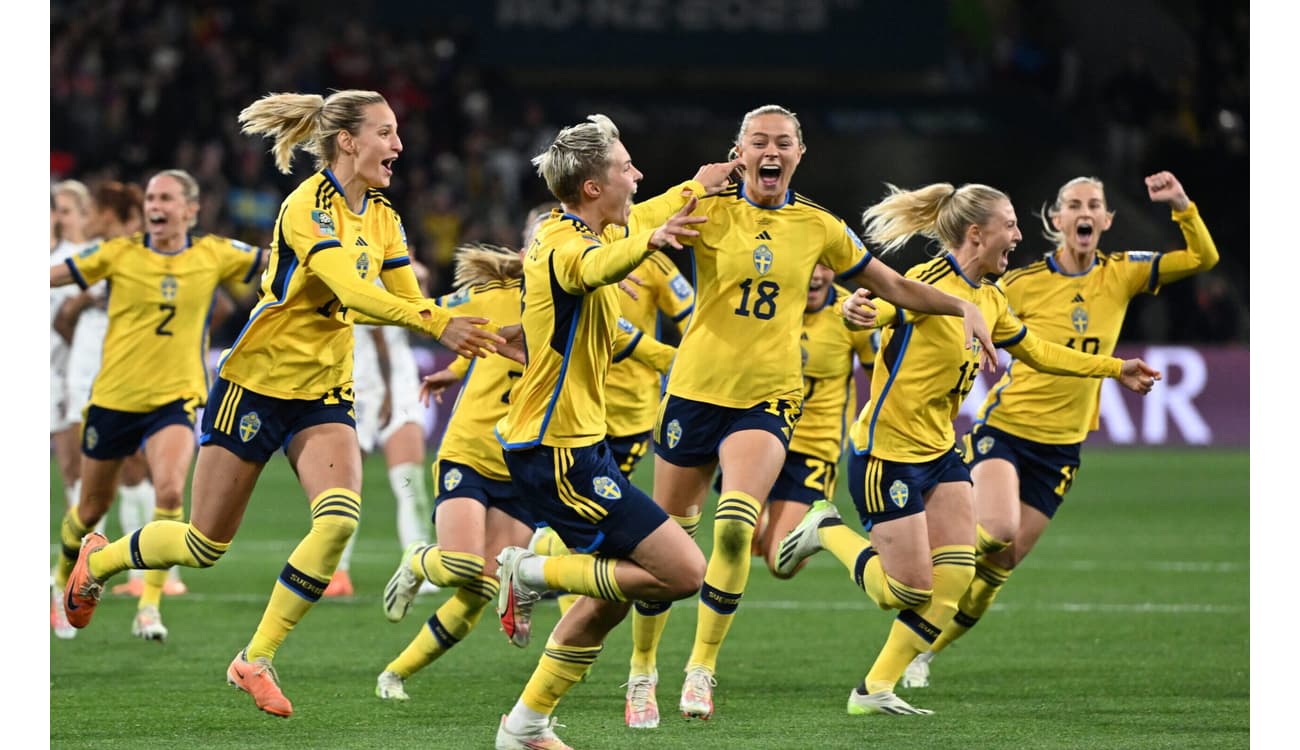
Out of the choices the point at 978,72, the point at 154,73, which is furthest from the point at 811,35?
the point at 154,73

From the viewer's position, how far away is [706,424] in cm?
696

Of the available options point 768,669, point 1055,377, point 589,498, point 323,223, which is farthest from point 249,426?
point 1055,377

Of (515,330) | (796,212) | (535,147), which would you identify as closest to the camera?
(515,330)

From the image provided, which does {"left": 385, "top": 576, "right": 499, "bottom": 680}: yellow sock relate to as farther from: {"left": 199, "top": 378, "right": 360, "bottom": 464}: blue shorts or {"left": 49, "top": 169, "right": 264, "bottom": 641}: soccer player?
{"left": 49, "top": 169, "right": 264, "bottom": 641}: soccer player

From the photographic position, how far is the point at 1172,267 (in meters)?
8.52

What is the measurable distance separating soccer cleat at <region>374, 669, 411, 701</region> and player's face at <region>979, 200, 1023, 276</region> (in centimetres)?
302

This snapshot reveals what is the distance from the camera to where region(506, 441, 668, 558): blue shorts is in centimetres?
575

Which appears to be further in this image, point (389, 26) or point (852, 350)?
point (389, 26)

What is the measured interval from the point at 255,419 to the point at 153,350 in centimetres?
258

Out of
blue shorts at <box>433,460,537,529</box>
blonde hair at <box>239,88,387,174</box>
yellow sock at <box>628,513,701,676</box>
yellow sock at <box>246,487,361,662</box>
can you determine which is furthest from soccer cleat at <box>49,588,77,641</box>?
yellow sock at <box>628,513,701,676</box>

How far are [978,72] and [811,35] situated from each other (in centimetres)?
266

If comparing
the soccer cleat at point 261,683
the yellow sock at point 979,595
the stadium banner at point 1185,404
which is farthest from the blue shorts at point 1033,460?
the stadium banner at point 1185,404

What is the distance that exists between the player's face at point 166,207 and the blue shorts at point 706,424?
10.5 feet

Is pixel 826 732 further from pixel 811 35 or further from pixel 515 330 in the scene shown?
pixel 811 35
